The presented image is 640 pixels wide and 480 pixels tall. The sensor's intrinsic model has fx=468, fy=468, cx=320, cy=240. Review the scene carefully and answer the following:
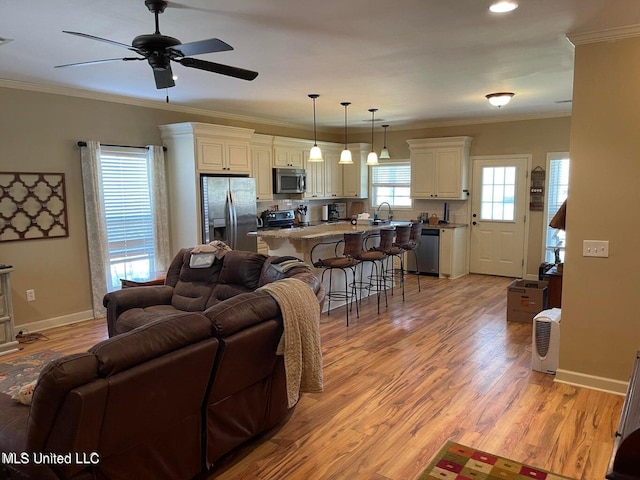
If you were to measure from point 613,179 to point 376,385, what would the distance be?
90.2 inches

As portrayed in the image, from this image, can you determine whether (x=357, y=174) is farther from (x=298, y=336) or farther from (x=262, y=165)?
(x=298, y=336)

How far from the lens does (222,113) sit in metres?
6.73

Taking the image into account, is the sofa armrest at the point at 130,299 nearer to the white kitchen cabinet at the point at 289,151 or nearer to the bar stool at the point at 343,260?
the bar stool at the point at 343,260

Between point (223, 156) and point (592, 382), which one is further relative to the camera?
point (223, 156)

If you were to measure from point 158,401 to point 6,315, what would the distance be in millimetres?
3303

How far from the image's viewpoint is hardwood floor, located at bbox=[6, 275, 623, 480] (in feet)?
8.63

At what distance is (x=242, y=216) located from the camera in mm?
6375

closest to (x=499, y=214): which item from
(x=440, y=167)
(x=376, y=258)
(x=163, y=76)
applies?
(x=440, y=167)

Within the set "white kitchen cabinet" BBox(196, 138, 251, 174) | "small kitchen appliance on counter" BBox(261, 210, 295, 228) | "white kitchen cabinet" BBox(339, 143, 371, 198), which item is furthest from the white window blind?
"white kitchen cabinet" BBox(339, 143, 371, 198)

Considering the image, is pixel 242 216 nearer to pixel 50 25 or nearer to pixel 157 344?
pixel 50 25

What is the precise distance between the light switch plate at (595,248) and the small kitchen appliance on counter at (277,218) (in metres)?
4.82

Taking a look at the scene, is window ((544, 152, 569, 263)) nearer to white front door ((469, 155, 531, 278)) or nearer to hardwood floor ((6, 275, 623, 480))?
white front door ((469, 155, 531, 278))

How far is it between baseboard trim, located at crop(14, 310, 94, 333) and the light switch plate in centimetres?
518

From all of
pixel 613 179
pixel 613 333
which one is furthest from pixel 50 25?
pixel 613 333
